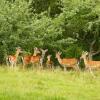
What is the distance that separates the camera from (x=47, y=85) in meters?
15.1

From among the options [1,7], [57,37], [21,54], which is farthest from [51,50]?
[1,7]

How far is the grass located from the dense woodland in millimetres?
4551

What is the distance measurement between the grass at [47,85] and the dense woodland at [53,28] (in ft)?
14.9

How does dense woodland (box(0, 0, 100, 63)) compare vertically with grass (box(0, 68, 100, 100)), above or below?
above

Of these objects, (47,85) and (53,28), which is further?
(53,28)

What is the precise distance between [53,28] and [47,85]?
28.2 ft

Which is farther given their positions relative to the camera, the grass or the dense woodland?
the dense woodland

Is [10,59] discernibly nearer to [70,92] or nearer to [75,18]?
[75,18]

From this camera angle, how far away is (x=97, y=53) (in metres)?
26.2

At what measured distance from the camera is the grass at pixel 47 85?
12.5 metres

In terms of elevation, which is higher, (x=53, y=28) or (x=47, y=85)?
(x=53, y=28)

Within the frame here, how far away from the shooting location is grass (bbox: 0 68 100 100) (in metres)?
12.5

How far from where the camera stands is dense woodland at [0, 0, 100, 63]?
22359 mm

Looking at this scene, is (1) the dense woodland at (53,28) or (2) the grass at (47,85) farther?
(1) the dense woodland at (53,28)
